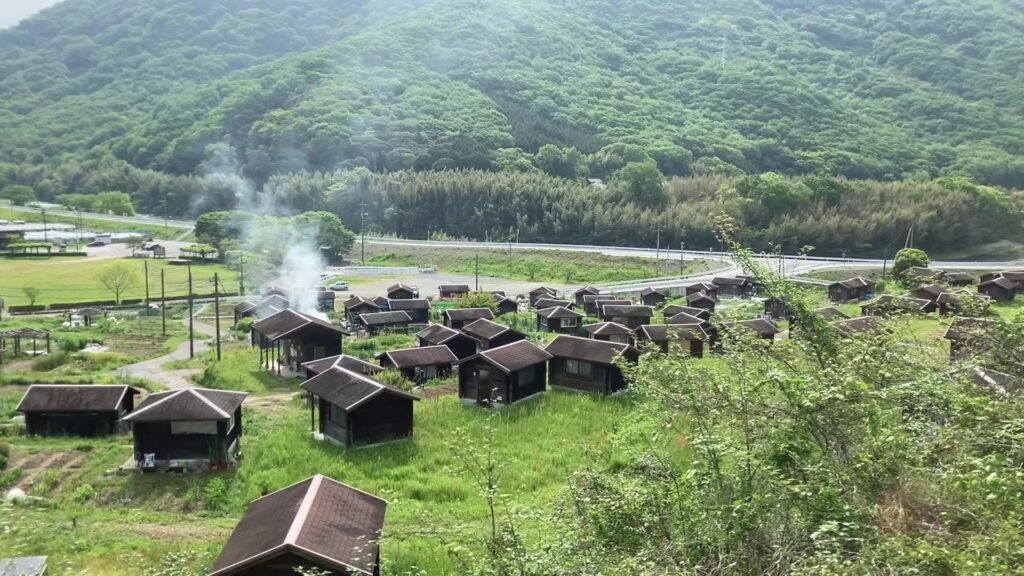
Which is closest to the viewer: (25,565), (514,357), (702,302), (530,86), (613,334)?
(25,565)

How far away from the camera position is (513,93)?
133m

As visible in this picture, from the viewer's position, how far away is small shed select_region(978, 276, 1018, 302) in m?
42.7

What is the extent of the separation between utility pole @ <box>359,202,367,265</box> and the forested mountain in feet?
11.7

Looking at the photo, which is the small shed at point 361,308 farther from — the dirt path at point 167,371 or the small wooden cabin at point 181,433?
the small wooden cabin at point 181,433

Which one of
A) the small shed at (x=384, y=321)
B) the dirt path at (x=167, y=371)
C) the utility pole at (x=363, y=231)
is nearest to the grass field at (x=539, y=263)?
the utility pole at (x=363, y=231)

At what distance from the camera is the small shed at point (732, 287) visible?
167 feet

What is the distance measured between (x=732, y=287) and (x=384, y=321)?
2782 cm

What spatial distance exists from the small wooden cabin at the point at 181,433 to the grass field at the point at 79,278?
122 feet

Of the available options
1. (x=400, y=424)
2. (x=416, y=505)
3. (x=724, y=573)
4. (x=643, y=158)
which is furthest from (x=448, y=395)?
(x=643, y=158)

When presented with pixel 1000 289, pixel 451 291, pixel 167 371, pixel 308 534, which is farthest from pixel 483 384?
pixel 1000 289

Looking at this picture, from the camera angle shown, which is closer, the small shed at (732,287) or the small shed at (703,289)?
the small shed at (703,289)

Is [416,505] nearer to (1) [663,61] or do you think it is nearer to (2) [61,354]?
(2) [61,354]

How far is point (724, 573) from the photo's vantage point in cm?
582

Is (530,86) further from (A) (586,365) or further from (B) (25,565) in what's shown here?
(B) (25,565)
